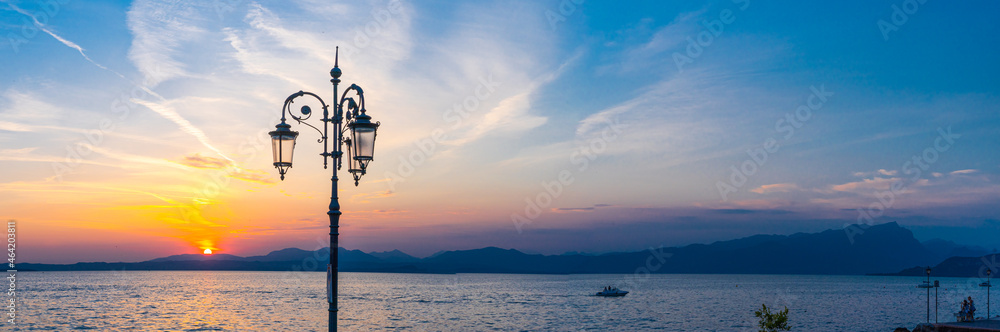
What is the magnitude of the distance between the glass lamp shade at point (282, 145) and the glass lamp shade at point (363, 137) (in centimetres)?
147

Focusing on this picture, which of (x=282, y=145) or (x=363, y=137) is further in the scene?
(x=282, y=145)

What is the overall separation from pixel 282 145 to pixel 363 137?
72.0 inches

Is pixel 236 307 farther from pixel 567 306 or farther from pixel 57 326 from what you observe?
pixel 567 306

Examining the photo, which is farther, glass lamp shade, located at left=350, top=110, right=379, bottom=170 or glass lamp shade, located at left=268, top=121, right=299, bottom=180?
glass lamp shade, located at left=268, top=121, right=299, bottom=180

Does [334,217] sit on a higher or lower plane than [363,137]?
lower

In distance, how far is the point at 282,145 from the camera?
13172 mm

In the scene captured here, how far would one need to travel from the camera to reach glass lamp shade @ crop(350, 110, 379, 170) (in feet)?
40.9

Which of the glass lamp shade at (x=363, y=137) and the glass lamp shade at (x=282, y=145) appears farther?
the glass lamp shade at (x=282, y=145)

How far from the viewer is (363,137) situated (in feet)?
41.1

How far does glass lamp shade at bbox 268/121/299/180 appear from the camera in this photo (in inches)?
517

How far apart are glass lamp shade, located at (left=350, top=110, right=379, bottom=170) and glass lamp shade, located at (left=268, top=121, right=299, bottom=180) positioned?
1.47 meters

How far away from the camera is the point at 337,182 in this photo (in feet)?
44.0

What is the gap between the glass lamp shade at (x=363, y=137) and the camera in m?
12.5

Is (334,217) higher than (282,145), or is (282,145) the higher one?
(282,145)
